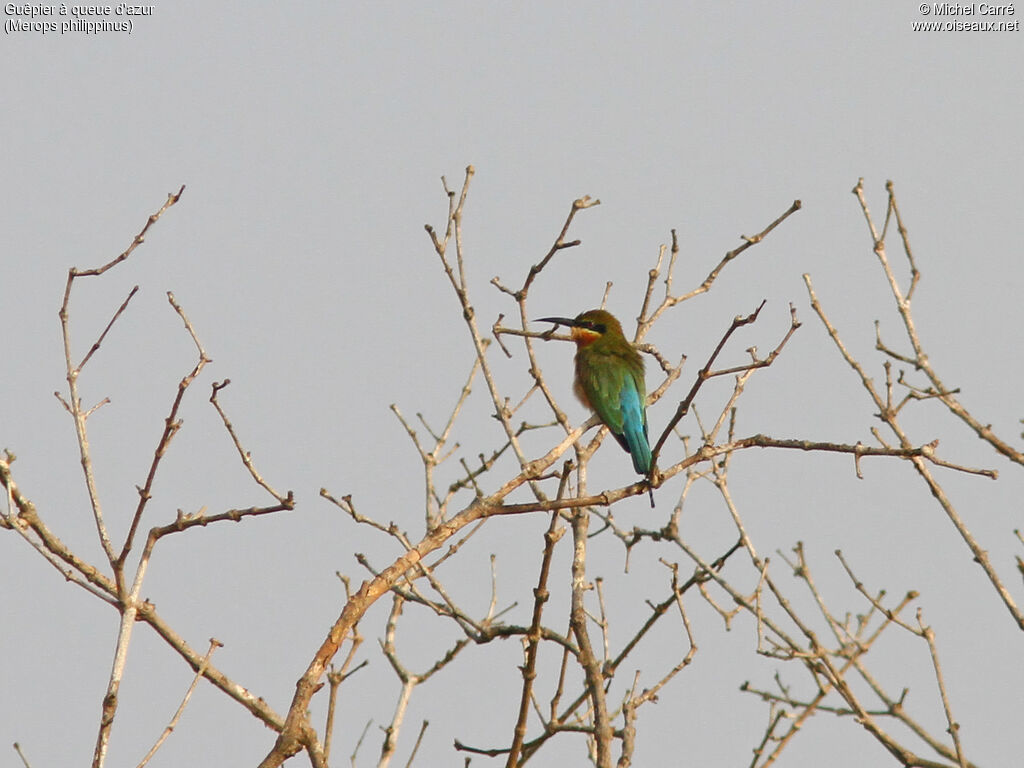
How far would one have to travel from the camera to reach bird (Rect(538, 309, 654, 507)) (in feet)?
20.0

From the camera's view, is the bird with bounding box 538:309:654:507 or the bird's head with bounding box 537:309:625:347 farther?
the bird's head with bounding box 537:309:625:347

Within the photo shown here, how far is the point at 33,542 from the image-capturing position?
3.09 meters

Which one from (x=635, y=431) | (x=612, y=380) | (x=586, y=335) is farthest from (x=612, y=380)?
(x=586, y=335)

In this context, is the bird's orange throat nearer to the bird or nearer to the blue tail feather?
the bird

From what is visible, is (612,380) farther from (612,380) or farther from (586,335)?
(586,335)

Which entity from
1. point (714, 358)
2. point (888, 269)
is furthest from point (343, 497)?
point (888, 269)

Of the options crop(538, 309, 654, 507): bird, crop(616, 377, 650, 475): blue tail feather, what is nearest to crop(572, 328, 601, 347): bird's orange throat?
crop(538, 309, 654, 507): bird

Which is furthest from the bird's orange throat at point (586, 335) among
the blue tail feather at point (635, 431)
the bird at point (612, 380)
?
the blue tail feather at point (635, 431)

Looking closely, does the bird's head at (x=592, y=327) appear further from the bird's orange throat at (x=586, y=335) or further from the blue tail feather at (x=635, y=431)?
the blue tail feather at (x=635, y=431)

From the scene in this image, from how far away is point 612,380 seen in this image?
21.7 feet

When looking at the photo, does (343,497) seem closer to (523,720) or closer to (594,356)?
(523,720)

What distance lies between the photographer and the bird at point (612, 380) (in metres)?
6.11

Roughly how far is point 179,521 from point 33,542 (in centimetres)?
42

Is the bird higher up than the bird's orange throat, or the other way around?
the bird's orange throat
